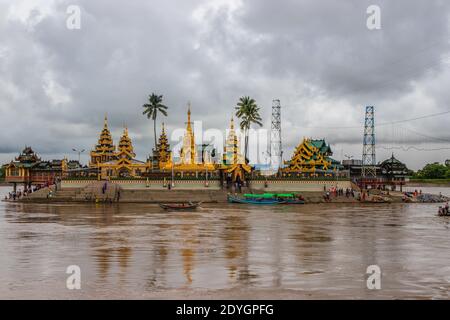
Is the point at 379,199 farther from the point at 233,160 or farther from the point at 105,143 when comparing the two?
the point at 105,143

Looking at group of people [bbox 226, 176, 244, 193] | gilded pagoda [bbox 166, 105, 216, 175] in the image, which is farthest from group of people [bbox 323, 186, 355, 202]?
gilded pagoda [bbox 166, 105, 216, 175]

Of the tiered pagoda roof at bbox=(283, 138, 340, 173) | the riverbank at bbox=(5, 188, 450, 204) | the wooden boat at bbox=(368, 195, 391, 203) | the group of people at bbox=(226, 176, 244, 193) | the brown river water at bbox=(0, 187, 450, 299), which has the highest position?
the tiered pagoda roof at bbox=(283, 138, 340, 173)

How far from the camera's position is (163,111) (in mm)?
97938

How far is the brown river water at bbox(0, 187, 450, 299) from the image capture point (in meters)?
19.3

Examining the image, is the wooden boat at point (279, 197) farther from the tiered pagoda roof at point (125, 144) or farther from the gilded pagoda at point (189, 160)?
the tiered pagoda roof at point (125, 144)

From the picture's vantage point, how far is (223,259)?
25.8m

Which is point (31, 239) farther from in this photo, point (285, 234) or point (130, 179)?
point (130, 179)

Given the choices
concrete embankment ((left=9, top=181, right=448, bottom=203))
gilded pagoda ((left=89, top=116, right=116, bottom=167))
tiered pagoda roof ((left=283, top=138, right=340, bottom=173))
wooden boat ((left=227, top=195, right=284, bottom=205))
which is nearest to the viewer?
wooden boat ((left=227, top=195, right=284, bottom=205))

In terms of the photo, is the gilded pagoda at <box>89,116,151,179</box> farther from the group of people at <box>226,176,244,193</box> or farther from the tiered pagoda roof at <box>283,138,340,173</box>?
the tiered pagoda roof at <box>283,138,340,173</box>

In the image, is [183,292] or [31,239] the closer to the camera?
[183,292]

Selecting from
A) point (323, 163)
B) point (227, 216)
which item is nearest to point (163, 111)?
point (323, 163)

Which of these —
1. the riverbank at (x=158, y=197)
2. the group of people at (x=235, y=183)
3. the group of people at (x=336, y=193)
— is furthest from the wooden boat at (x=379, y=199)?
the group of people at (x=235, y=183)

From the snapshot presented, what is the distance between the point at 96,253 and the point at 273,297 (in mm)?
12044
